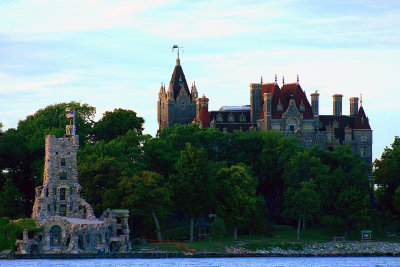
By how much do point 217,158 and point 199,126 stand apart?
13350 millimetres

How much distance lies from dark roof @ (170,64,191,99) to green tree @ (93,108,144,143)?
65.1 ft

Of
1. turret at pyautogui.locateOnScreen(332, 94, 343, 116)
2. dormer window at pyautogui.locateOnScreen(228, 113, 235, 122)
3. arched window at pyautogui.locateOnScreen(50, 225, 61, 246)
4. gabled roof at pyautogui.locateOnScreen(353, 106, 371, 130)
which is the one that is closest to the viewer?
arched window at pyautogui.locateOnScreen(50, 225, 61, 246)

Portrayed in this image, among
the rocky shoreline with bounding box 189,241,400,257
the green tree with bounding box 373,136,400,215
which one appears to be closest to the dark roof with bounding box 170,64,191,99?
the green tree with bounding box 373,136,400,215

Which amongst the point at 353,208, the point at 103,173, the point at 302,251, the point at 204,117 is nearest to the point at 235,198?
the point at 302,251

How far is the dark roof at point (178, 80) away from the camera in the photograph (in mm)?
163125

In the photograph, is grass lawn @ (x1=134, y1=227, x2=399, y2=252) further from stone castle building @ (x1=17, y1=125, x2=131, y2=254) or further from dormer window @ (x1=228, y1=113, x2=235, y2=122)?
dormer window @ (x1=228, y1=113, x2=235, y2=122)

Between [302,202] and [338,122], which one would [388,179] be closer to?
[302,202]

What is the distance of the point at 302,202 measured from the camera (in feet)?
397

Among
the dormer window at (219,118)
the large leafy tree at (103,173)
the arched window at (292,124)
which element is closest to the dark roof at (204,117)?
the dormer window at (219,118)

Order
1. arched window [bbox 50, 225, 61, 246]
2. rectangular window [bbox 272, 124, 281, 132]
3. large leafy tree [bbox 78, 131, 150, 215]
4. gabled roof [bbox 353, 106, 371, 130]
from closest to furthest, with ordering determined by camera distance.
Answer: arched window [bbox 50, 225, 61, 246]
large leafy tree [bbox 78, 131, 150, 215]
rectangular window [bbox 272, 124, 281, 132]
gabled roof [bbox 353, 106, 371, 130]

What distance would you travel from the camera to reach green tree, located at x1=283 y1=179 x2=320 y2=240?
121m

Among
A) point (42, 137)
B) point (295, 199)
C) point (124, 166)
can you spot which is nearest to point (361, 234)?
point (295, 199)

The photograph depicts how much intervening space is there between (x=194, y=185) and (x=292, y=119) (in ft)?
126

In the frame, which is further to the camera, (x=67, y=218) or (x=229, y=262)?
(x=67, y=218)
